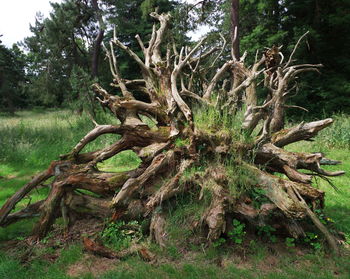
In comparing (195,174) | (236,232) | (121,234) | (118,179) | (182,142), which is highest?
(182,142)

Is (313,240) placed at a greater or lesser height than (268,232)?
lesser

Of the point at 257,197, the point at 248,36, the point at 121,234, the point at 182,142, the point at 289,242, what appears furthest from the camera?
the point at 248,36

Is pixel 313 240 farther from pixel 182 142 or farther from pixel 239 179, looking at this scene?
pixel 182 142

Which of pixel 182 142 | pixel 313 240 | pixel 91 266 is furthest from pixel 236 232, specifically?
pixel 91 266

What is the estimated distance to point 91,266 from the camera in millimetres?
3076

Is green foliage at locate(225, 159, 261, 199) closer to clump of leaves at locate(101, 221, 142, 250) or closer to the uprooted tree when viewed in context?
the uprooted tree

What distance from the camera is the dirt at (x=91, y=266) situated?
2975mm

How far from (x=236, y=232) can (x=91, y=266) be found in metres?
1.67

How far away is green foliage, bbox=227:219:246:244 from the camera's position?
125 inches

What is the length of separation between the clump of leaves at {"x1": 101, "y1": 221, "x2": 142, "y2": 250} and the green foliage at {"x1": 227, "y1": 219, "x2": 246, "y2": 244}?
112 centimetres

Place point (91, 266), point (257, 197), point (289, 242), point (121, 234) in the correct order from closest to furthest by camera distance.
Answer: point (91, 266) < point (289, 242) < point (257, 197) < point (121, 234)

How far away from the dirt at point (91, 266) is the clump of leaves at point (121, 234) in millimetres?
243

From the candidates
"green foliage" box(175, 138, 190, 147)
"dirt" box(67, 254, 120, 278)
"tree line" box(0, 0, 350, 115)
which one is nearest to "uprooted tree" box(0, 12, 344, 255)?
"green foliage" box(175, 138, 190, 147)

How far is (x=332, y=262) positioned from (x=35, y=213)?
12.4 ft
